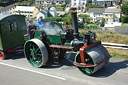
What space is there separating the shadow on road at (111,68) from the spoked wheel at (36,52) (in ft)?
6.19

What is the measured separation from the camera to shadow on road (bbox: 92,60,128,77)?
597 centimetres

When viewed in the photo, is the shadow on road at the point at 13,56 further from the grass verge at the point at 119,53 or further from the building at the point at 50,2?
the building at the point at 50,2

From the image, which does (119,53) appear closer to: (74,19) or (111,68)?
(111,68)

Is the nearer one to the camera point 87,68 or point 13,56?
point 87,68

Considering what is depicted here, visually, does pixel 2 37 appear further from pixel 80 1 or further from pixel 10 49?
pixel 80 1

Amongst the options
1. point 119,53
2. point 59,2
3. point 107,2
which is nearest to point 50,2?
point 59,2

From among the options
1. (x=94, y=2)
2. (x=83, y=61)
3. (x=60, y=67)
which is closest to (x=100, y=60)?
(x=83, y=61)

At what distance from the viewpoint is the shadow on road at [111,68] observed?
19.6 feet

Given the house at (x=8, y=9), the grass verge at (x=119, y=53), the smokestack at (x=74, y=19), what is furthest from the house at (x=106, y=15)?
the smokestack at (x=74, y=19)

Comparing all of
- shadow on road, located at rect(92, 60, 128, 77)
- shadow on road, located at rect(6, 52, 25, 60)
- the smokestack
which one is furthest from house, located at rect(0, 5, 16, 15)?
shadow on road, located at rect(92, 60, 128, 77)

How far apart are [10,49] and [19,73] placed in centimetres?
208

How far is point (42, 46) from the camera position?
652cm

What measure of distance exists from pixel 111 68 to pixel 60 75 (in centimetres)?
185

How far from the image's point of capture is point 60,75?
6078 mm
